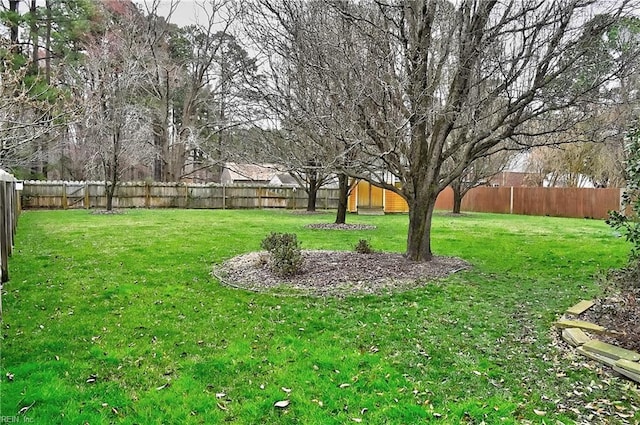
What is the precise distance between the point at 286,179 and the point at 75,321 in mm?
27921

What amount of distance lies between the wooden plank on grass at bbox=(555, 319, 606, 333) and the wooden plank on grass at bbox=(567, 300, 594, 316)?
271 mm

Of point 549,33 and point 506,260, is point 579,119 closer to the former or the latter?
point 549,33

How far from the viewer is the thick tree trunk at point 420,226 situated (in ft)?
20.7

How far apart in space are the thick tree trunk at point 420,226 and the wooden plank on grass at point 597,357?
10.1 ft

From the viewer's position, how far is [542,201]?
19703 mm

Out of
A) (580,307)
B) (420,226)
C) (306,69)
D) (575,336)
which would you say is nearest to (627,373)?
(575,336)

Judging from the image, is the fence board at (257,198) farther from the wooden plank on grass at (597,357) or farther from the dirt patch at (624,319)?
the wooden plank on grass at (597,357)

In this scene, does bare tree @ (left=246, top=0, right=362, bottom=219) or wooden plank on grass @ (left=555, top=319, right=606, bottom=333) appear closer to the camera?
wooden plank on grass @ (left=555, top=319, right=606, bottom=333)

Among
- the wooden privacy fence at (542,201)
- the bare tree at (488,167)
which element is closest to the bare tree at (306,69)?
the bare tree at (488,167)

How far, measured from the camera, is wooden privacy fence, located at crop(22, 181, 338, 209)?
1817 cm

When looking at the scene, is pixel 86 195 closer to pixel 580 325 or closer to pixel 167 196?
pixel 167 196

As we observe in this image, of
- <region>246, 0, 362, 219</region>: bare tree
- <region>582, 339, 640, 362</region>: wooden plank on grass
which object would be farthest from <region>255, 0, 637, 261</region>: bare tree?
<region>582, 339, 640, 362</region>: wooden plank on grass

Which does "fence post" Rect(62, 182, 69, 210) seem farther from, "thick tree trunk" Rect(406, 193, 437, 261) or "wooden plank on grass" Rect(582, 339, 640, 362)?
"wooden plank on grass" Rect(582, 339, 640, 362)

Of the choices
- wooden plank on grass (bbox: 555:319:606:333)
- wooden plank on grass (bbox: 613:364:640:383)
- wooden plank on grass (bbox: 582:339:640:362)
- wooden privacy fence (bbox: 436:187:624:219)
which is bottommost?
wooden plank on grass (bbox: 613:364:640:383)
